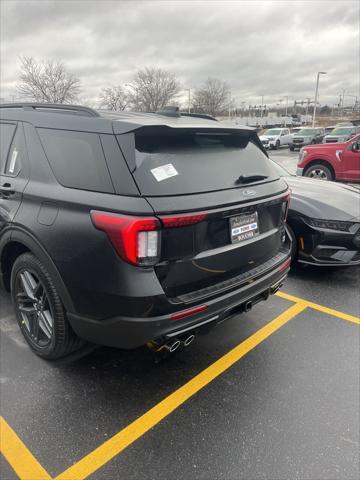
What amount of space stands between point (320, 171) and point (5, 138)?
9419 millimetres

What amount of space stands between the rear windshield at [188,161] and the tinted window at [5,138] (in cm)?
136

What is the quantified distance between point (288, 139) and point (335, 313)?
1320 inches

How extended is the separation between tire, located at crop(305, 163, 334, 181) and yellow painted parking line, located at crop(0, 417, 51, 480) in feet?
33.1

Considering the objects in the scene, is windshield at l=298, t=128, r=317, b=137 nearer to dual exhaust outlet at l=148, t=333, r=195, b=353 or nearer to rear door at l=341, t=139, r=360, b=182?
rear door at l=341, t=139, r=360, b=182

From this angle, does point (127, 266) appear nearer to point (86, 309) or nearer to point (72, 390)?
point (86, 309)

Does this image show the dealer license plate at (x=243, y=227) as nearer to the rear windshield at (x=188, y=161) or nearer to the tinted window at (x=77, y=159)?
the rear windshield at (x=188, y=161)

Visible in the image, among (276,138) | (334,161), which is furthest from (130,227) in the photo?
(276,138)

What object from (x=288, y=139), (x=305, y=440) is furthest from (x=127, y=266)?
(x=288, y=139)

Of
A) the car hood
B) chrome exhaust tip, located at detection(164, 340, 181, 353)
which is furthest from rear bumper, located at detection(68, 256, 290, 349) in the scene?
the car hood

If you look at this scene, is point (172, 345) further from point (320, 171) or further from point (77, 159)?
point (320, 171)

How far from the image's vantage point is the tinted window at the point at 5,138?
2961 mm

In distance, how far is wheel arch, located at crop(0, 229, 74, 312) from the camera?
2354 mm

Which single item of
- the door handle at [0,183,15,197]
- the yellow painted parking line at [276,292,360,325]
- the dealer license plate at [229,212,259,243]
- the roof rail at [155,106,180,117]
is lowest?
the yellow painted parking line at [276,292,360,325]

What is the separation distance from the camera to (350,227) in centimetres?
432
